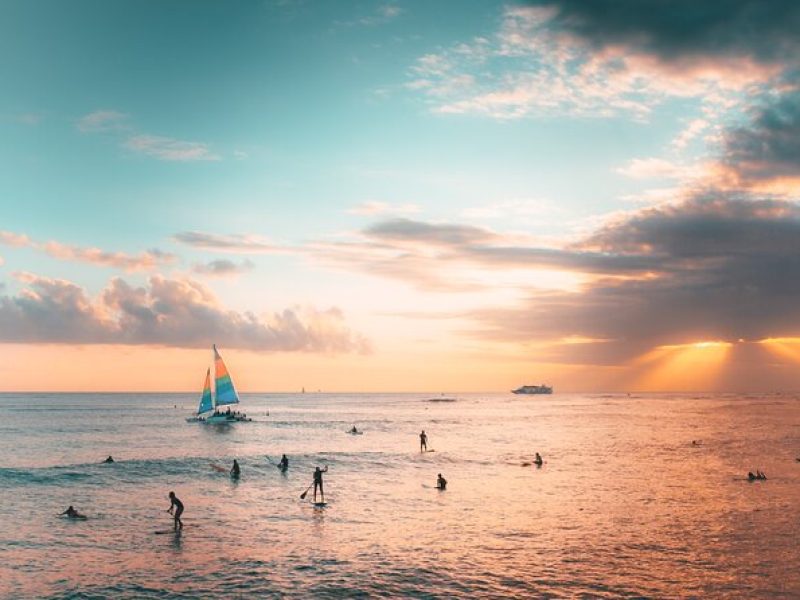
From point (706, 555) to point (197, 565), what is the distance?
24.6m

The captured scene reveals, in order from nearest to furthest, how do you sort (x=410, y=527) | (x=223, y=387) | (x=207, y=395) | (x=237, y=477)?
1. (x=410, y=527)
2. (x=237, y=477)
3. (x=223, y=387)
4. (x=207, y=395)

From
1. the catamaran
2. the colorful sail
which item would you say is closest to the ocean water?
the catamaran

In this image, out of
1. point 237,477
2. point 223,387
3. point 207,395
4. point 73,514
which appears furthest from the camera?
point 207,395

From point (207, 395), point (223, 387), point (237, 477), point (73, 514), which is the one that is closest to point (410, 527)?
point (73, 514)

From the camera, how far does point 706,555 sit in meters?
29.8

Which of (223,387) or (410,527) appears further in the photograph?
(223,387)

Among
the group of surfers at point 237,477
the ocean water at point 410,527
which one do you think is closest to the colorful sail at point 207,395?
the ocean water at point 410,527

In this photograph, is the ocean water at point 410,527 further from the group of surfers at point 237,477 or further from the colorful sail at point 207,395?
the colorful sail at point 207,395

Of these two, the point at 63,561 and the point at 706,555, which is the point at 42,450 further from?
the point at 706,555

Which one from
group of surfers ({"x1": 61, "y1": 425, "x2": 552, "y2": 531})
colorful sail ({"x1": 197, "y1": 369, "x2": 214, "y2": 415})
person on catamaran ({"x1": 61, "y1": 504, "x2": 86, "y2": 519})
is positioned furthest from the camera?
colorful sail ({"x1": 197, "y1": 369, "x2": 214, "y2": 415})

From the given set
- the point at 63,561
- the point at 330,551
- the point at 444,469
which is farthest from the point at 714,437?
the point at 63,561

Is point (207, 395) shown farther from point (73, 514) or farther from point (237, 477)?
point (73, 514)

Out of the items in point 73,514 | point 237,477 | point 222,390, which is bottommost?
point 237,477

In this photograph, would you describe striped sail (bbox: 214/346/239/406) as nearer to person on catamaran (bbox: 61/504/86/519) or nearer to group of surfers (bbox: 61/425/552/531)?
group of surfers (bbox: 61/425/552/531)
